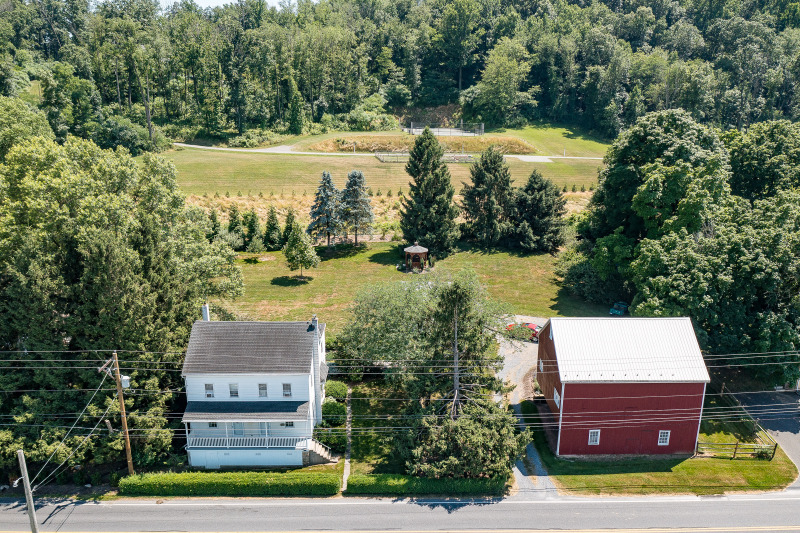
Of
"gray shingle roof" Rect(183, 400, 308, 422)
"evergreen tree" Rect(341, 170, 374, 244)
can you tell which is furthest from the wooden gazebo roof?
"gray shingle roof" Rect(183, 400, 308, 422)

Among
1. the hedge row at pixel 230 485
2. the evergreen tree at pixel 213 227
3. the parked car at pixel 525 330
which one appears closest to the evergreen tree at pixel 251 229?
the evergreen tree at pixel 213 227

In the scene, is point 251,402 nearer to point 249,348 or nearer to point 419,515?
point 249,348

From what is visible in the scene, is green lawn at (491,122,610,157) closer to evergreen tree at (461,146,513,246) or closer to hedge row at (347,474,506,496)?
evergreen tree at (461,146,513,246)

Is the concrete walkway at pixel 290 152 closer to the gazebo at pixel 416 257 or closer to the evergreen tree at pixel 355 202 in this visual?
the evergreen tree at pixel 355 202

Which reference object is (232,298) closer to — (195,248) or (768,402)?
(195,248)

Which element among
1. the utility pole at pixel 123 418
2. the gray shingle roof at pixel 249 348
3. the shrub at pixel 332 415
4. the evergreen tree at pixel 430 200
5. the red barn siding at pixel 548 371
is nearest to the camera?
the utility pole at pixel 123 418

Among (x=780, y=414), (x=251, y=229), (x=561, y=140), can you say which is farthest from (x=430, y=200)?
(x=561, y=140)
